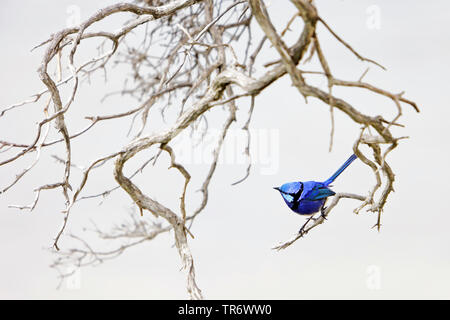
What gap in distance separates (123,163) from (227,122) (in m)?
1.07

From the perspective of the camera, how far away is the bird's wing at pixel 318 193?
2.76 meters

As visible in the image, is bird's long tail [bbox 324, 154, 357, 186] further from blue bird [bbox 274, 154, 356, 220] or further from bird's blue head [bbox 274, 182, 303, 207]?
bird's blue head [bbox 274, 182, 303, 207]

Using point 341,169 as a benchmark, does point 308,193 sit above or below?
below

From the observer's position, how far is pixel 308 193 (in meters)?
Result: 2.76

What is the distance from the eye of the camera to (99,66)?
144 inches

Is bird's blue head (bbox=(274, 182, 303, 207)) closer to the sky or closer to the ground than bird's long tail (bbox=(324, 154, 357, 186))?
closer to the ground

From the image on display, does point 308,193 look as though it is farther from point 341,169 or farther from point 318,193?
point 341,169

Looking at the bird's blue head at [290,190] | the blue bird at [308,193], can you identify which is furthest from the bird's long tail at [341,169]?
the bird's blue head at [290,190]

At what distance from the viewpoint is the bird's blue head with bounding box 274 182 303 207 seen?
2.73 m

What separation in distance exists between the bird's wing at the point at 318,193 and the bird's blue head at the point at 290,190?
6 cm

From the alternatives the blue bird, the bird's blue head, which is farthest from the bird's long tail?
the bird's blue head

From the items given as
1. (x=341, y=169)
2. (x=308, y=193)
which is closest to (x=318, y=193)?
(x=308, y=193)

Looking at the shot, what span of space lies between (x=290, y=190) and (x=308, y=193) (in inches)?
3.6

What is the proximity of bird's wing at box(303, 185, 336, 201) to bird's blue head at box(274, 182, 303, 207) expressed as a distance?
2.2 inches
